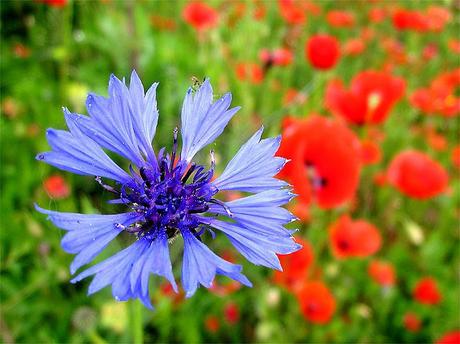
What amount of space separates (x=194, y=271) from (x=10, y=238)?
835 mm

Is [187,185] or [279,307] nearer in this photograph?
[187,185]

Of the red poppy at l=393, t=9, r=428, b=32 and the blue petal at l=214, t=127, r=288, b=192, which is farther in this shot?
the red poppy at l=393, t=9, r=428, b=32

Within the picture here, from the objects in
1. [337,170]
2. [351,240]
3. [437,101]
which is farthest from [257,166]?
[437,101]

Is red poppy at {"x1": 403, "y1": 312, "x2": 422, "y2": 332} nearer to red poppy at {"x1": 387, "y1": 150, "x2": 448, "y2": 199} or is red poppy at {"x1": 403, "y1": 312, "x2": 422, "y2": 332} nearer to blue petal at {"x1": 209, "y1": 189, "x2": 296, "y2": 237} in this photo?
red poppy at {"x1": 387, "y1": 150, "x2": 448, "y2": 199}

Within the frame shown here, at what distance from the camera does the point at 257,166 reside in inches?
18.6

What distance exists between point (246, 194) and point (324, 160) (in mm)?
301

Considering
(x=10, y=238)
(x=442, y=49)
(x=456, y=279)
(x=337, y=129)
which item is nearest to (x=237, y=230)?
(x=337, y=129)

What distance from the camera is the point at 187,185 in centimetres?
53

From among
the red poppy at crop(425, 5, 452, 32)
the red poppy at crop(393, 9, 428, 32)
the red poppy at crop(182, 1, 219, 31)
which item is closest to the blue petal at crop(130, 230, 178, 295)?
the red poppy at crop(182, 1, 219, 31)

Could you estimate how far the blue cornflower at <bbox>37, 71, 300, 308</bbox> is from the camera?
396 mm

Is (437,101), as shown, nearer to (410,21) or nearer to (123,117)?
(410,21)

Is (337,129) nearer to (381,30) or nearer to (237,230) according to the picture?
(237,230)

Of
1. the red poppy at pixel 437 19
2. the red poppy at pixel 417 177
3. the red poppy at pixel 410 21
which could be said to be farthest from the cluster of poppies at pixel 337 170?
the red poppy at pixel 437 19

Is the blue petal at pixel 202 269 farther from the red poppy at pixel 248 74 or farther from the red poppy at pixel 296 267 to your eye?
the red poppy at pixel 248 74
